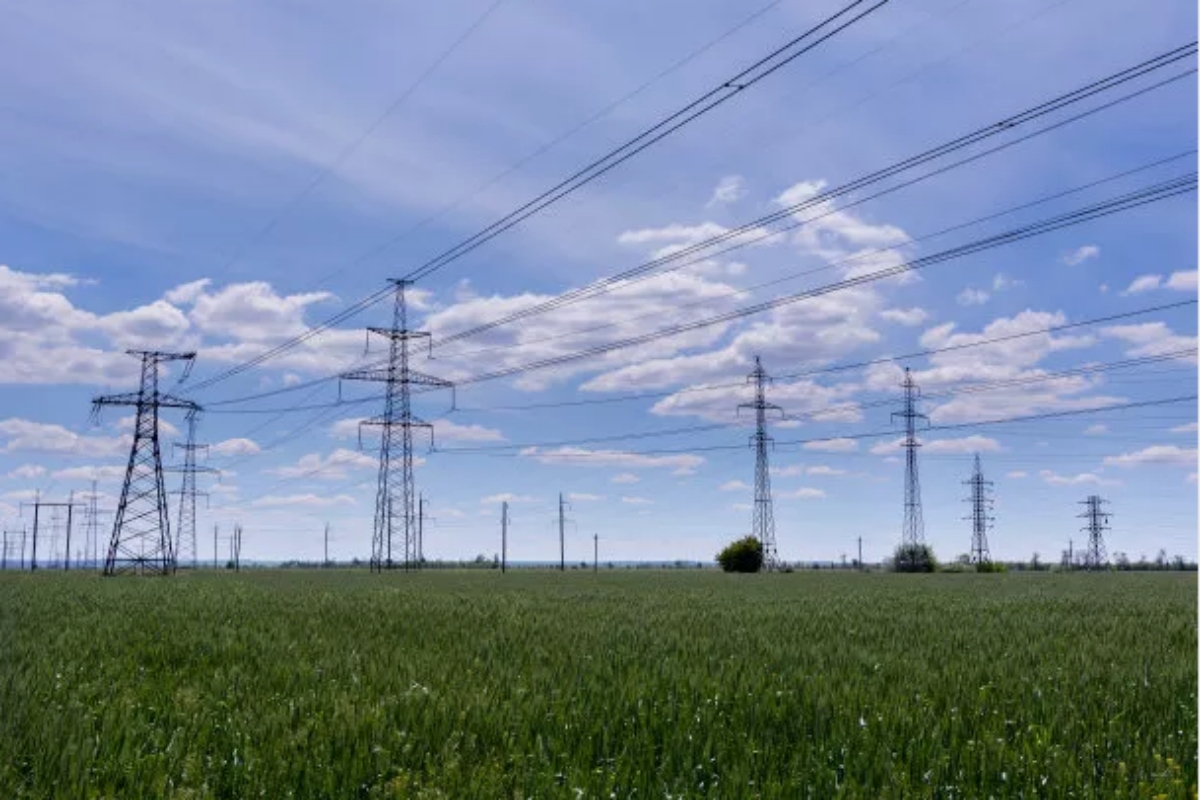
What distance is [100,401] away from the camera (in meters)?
71.4

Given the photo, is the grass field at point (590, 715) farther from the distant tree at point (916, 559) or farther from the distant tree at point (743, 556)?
the distant tree at point (916, 559)

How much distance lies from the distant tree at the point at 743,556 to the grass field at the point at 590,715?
264 feet

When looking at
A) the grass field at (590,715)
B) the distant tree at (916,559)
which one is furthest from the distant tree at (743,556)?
the grass field at (590,715)

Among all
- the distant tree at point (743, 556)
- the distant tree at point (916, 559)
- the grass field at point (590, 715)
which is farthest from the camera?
the distant tree at point (916, 559)

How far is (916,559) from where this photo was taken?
115 m

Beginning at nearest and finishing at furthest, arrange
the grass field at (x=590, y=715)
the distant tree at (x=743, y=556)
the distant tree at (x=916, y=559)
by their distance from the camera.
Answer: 1. the grass field at (x=590, y=715)
2. the distant tree at (x=743, y=556)
3. the distant tree at (x=916, y=559)

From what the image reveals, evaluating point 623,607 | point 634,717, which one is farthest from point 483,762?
point 623,607

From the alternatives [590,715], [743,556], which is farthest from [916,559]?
[590,715]

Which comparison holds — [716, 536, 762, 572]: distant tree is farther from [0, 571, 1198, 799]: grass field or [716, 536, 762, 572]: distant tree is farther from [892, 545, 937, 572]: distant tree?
[0, 571, 1198, 799]: grass field

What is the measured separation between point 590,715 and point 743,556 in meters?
90.7

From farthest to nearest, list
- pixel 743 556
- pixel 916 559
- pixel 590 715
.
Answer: pixel 916 559
pixel 743 556
pixel 590 715

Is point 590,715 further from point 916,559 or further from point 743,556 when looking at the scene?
point 916,559

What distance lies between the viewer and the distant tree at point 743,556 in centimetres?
9788

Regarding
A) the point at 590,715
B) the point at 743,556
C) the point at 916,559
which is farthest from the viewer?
the point at 916,559
